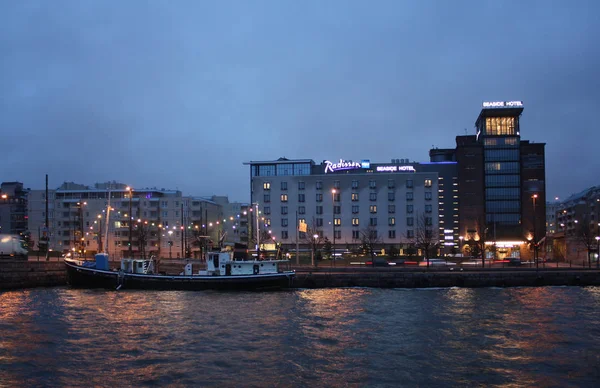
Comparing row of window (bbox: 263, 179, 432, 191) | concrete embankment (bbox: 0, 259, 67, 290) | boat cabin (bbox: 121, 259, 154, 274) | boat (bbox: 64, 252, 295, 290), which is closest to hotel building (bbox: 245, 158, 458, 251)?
row of window (bbox: 263, 179, 432, 191)

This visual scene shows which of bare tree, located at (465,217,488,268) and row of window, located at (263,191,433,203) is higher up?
row of window, located at (263,191,433,203)

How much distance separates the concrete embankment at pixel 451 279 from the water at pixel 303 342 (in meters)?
10.1

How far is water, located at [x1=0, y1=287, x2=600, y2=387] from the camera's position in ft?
71.6

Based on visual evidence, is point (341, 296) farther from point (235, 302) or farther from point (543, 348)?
point (543, 348)

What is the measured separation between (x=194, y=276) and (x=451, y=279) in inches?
1117

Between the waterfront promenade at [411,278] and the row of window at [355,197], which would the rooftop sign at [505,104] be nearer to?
the row of window at [355,197]

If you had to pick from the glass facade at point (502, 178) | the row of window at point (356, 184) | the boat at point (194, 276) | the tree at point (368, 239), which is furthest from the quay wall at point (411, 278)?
the glass facade at point (502, 178)

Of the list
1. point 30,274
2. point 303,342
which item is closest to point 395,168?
point 30,274

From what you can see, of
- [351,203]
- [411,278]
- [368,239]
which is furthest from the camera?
[351,203]

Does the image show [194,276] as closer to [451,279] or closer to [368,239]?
[451,279]

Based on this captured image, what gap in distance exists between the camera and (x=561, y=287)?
180ft

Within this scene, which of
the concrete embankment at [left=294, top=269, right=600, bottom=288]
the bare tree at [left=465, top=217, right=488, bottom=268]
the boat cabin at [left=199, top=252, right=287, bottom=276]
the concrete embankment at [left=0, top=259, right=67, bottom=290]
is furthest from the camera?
the bare tree at [left=465, top=217, right=488, bottom=268]

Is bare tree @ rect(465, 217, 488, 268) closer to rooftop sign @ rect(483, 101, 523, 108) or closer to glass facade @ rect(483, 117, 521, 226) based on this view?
glass facade @ rect(483, 117, 521, 226)

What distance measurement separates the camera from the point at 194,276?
2173 inches
